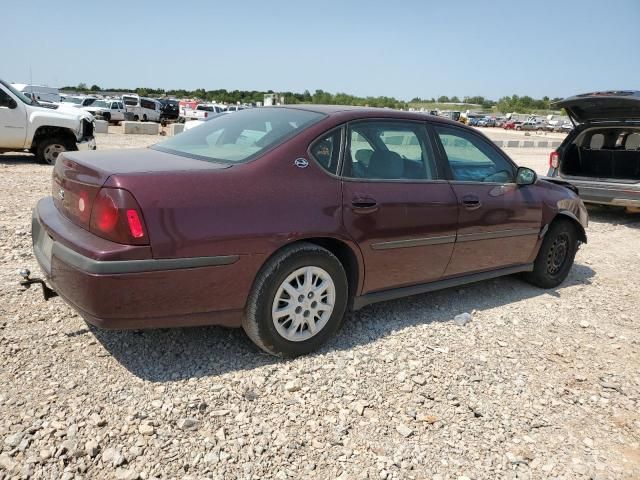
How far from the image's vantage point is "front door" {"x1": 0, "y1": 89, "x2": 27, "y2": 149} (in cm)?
1015

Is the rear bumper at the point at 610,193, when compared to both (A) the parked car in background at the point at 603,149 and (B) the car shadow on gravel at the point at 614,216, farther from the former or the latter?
(B) the car shadow on gravel at the point at 614,216

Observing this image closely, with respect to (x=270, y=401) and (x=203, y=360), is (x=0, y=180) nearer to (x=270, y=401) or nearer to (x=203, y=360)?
(x=203, y=360)

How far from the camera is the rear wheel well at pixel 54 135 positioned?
10.8 metres

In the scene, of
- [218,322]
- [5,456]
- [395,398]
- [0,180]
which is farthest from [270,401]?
[0,180]

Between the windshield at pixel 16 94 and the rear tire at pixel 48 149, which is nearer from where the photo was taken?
the windshield at pixel 16 94

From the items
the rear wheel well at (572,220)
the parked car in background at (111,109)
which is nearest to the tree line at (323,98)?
the parked car in background at (111,109)

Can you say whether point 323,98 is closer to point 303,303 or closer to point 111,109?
point 111,109

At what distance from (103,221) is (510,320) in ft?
10.6

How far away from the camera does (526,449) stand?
2600 millimetres

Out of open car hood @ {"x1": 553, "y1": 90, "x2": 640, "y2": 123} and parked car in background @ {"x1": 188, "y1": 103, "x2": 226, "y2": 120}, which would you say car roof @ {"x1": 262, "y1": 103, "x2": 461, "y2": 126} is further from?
parked car in background @ {"x1": 188, "y1": 103, "x2": 226, "y2": 120}

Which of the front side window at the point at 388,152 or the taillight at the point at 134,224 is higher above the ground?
the front side window at the point at 388,152

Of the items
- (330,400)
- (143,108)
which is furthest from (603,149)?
(143,108)

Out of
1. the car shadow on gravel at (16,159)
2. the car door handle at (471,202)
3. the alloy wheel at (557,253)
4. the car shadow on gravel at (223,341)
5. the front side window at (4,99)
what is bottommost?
the car shadow on gravel at (16,159)

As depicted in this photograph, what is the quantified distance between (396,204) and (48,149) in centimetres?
998
